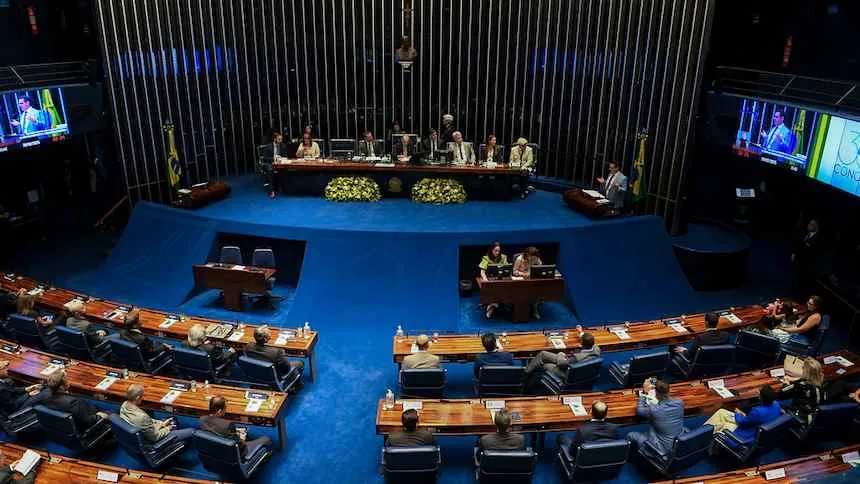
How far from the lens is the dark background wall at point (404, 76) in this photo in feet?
49.6

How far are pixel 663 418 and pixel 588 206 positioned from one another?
23.7 ft

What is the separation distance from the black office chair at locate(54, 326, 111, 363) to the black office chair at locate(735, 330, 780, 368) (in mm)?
9892

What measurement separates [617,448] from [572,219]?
7.80m

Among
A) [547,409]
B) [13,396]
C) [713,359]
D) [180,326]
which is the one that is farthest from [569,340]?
[13,396]

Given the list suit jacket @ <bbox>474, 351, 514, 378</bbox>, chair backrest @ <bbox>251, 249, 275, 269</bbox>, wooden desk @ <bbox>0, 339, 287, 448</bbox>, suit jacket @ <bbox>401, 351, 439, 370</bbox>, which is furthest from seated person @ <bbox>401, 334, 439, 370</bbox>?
chair backrest @ <bbox>251, 249, 275, 269</bbox>

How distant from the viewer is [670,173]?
49.0ft

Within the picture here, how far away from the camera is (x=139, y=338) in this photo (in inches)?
380

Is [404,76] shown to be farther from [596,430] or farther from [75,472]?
[75,472]

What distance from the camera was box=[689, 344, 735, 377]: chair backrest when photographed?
9.49m

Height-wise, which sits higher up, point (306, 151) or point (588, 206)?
point (306, 151)

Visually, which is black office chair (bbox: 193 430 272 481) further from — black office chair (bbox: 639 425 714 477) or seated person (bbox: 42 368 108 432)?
black office chair (bbox: 639 425 714 477)

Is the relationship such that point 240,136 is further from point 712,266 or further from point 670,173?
point 712,266

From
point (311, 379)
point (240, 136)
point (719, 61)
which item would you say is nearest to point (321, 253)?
point (311, 379)

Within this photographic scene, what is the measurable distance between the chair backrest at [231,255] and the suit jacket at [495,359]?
19.9 ft
